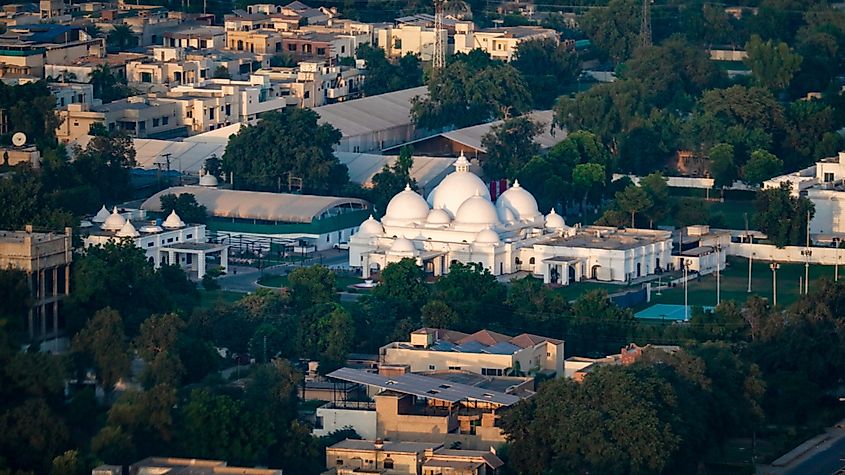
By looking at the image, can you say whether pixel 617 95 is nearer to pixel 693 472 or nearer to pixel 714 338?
pixel 714 338

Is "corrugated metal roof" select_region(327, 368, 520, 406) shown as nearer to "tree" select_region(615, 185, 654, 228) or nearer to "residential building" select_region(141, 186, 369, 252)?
"residential building" select_region(141, 186, 369, 252)

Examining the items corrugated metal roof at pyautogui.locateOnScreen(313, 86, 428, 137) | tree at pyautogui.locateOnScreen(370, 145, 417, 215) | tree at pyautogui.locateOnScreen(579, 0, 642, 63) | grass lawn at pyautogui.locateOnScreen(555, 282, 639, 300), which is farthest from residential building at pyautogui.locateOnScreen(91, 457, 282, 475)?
tree at pyautogui.locateOnScreen(579, 0, 642, 63)

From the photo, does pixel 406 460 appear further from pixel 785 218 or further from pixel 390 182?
pixel 390 182

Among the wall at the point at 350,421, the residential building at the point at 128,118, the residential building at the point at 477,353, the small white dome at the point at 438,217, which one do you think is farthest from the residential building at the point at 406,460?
the residential building at the point at 128,118

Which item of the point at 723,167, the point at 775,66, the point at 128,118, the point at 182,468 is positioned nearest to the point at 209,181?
the point at 128,118

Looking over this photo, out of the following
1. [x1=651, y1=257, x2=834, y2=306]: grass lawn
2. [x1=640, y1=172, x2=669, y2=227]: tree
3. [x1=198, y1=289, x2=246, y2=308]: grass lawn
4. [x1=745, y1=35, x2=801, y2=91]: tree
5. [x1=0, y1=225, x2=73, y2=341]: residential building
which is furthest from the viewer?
[x1=745, y1=35, x2=801, y2=91]: tree
